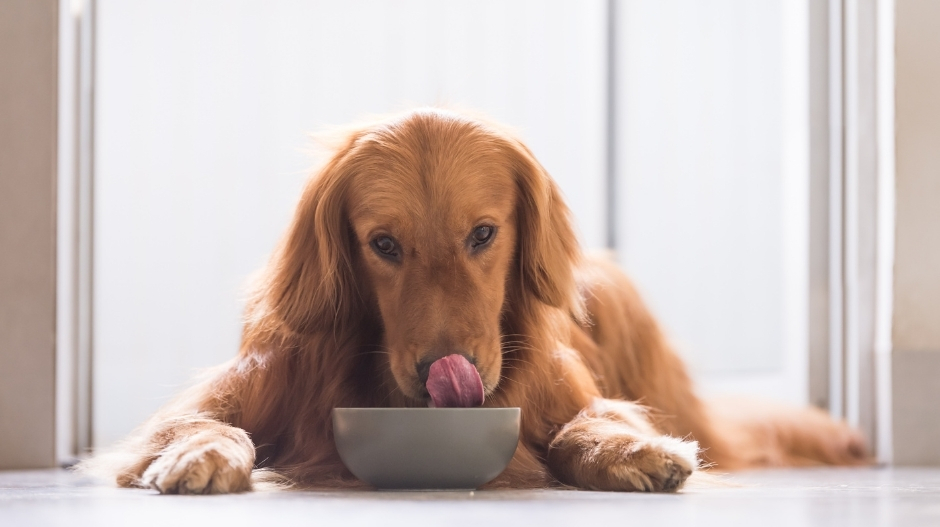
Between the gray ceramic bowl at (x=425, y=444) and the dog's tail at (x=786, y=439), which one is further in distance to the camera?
the dog's tail at (x=786, y=439)

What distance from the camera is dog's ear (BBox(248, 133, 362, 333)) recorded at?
1888 millimetres

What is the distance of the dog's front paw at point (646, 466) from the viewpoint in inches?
63.3

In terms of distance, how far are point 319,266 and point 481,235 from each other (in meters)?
0.32

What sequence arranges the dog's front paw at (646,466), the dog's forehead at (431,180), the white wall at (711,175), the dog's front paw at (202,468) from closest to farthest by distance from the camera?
the dog's front paw at (202,468), the dog's front paw at (646,466), the dog's forehead at (431,180), the white wall at (711,175)

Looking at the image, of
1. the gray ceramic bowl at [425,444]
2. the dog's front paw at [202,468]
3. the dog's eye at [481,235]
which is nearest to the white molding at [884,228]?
the dog's eye at [481,235]

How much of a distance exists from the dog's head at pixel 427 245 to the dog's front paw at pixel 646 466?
237mm

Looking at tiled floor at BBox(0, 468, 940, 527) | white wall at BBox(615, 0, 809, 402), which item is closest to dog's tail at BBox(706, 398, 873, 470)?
white wall at BBox(615, 0, 809, 402)

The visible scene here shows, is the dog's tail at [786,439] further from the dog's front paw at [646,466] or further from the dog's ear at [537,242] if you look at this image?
the dog's front paw at [646,466]

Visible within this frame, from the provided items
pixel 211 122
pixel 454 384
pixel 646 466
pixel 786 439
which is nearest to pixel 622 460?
pixel 646 466

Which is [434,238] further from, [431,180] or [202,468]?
[202,468]

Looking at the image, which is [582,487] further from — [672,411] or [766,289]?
[766,289]

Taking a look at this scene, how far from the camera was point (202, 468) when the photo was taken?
1.50 metres

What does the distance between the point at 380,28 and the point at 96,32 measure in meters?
0.92

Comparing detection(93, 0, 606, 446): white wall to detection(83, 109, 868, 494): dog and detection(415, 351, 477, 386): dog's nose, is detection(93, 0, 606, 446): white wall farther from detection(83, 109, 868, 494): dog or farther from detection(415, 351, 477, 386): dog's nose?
detection(415, 351, 477, 386): dog's nose
